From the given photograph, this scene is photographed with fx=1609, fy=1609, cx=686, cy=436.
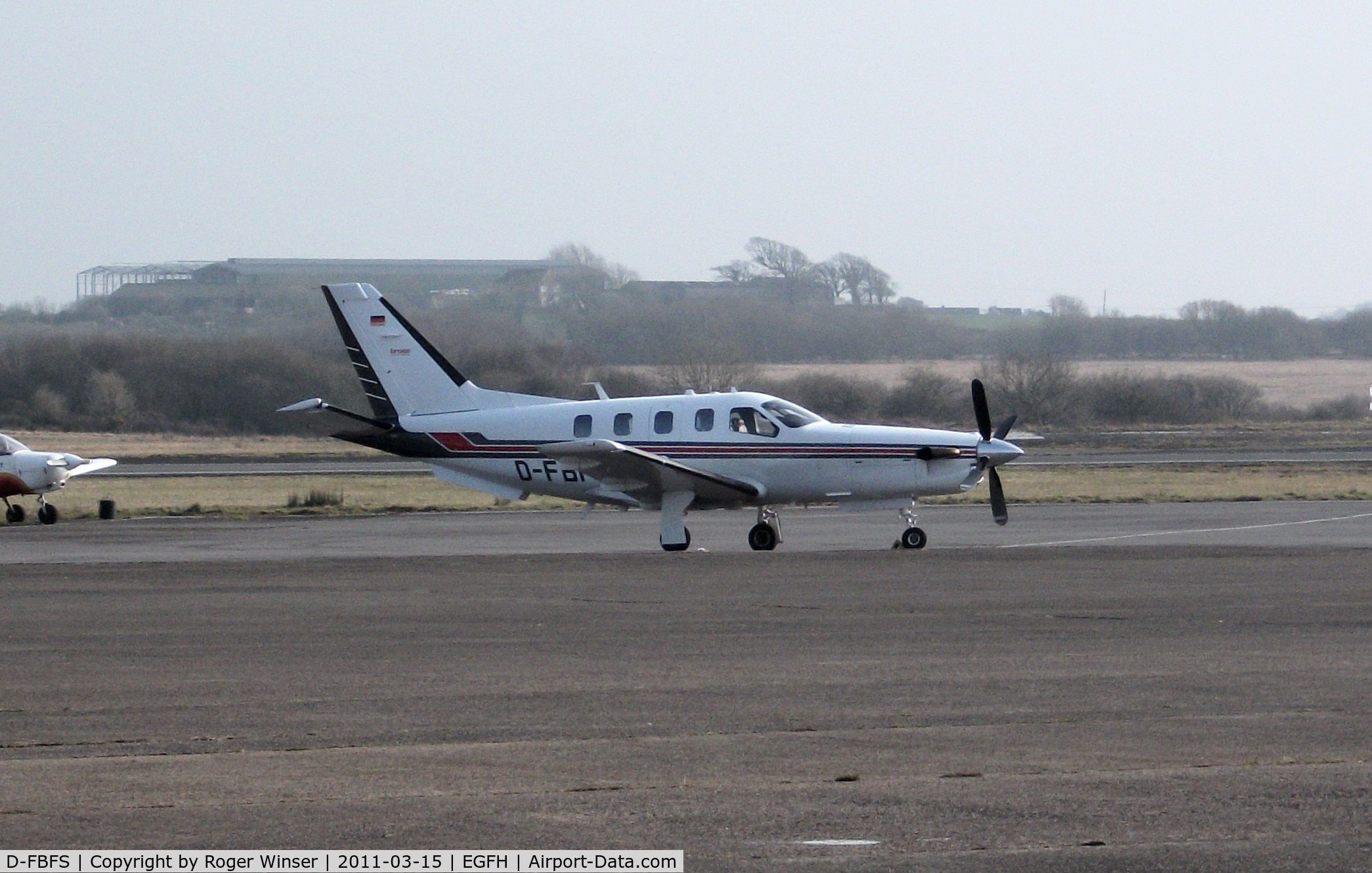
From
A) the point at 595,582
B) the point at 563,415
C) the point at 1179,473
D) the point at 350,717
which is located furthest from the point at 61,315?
the point at 350,717

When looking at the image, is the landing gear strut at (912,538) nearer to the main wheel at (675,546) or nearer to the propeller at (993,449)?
the propeller at (993,449)

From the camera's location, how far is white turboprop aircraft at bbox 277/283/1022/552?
21859 millimetres

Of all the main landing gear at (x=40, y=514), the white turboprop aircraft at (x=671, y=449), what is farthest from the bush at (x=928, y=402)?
the white turboprop aircraft at (x=671, y=449)

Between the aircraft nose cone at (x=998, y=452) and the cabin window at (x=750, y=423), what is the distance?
2.90 m

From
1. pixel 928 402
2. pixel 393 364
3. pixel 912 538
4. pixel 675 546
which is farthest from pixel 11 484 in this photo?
pixel 928 402

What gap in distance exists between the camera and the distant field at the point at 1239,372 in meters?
75.3

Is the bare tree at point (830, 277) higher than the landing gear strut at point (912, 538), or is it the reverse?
the bare tree at point (830, 277)

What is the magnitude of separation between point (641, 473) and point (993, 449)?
4771 millimetres

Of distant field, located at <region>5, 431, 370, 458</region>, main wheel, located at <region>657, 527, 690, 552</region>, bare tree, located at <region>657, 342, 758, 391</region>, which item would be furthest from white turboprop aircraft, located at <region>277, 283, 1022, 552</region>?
bare tree, located at <region>657, 342, 758, 391</region>

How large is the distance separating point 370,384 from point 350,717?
15385 mm

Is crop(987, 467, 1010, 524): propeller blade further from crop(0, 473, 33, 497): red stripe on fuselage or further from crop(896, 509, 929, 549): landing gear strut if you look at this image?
crop(0, 473, 33, 497): red stripe on fuselage

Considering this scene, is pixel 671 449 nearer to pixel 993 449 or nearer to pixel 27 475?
pixel 993 449

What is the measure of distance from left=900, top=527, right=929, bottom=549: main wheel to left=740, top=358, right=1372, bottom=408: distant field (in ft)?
161

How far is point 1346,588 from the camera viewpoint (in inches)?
638
